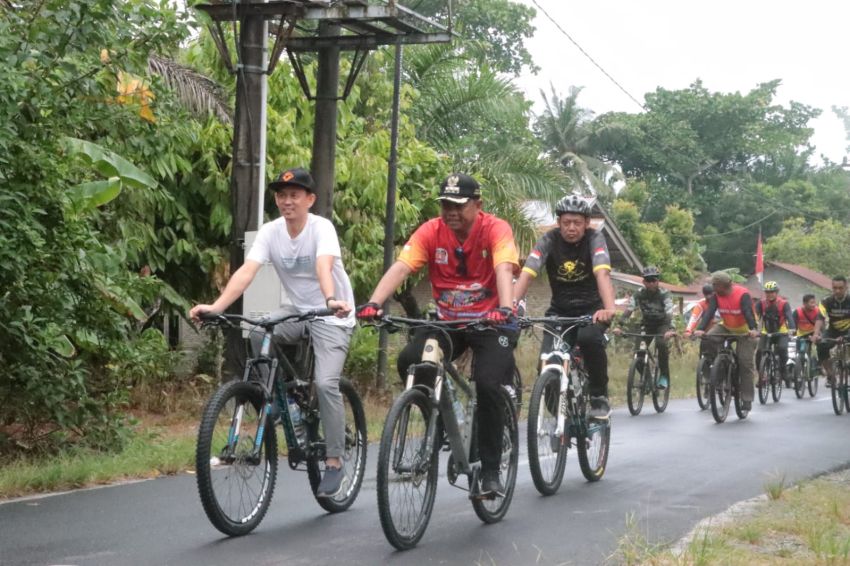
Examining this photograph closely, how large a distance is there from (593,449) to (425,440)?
3.27 m

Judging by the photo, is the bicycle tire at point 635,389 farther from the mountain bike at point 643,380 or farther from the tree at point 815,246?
the tree at point 815,246

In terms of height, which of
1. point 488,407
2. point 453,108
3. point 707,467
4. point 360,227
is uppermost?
point 453,108

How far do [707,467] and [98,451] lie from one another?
5.04 metres

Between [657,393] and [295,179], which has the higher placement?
[295,179]

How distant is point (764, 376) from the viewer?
21.7 meters

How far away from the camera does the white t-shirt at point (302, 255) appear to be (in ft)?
25.4

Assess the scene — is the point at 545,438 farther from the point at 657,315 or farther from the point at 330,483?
the point at 657,315

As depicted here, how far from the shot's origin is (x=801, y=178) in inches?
3036

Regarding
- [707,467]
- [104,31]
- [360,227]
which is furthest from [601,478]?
[360,227]

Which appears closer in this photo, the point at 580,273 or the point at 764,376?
the point at 580,273

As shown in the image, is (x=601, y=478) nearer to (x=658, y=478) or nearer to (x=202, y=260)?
(x=658, y=478)

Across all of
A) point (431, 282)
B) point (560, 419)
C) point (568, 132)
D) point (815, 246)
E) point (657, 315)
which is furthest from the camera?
point (815, 246)

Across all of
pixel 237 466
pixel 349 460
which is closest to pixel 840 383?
pixel 349 460

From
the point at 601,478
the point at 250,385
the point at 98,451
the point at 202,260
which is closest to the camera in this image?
the point at 250,385
